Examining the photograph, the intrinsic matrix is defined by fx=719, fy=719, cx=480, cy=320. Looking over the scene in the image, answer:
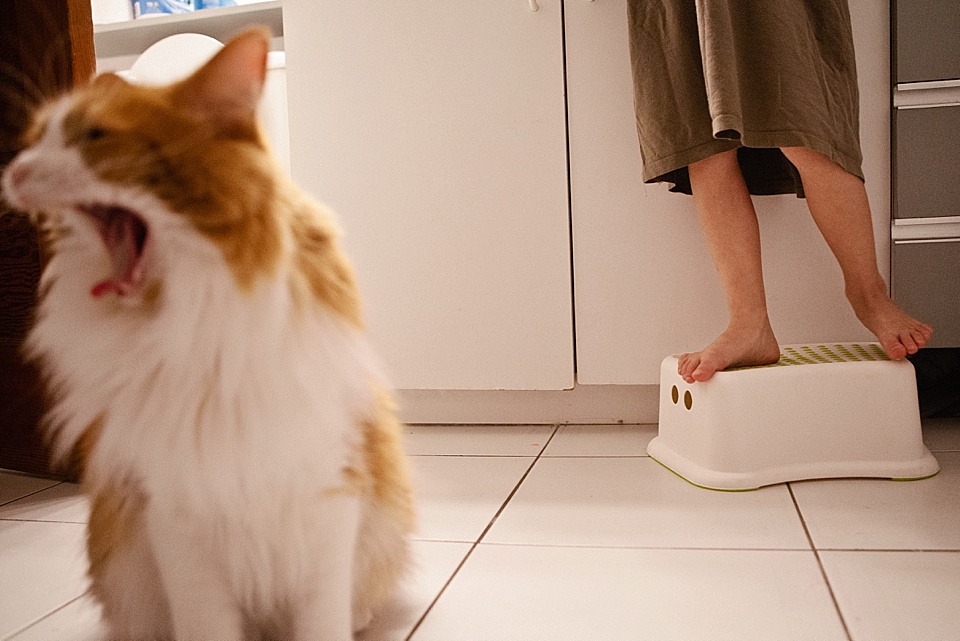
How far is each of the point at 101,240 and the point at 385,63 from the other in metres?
1.14

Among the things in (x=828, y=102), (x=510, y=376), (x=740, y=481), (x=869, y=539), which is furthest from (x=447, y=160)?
(x=869, y=539)

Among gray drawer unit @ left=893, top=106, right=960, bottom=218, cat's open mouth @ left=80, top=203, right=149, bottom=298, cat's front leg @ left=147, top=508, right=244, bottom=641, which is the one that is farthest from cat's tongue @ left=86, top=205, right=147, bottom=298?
gray drawer unit @ left=893, top=106, right=960, bottom=218

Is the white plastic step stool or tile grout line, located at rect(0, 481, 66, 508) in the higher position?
the white plastic step stool

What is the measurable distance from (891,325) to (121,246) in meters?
1.18

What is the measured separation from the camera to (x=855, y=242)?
125 cm

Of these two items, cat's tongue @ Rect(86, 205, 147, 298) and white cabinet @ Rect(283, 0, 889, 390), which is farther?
white cabinet @ Rect(283, 0, 889, 390)

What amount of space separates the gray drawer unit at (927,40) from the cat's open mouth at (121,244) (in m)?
1.37

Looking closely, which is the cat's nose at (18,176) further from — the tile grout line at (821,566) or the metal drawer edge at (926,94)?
the metal drawer edge at (926,94)

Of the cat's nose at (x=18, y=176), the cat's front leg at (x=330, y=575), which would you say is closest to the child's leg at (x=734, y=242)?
the cat's front leg at (x=330, y=575)

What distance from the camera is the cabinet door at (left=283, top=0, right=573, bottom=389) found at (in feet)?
4.91

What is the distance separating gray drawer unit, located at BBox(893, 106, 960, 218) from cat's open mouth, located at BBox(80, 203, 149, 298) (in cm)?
135

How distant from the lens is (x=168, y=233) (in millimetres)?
503

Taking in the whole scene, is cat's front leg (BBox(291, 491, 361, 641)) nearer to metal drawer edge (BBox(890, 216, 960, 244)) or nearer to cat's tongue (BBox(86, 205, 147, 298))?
cat's tongue (BBox(86, 205, 147, 298))

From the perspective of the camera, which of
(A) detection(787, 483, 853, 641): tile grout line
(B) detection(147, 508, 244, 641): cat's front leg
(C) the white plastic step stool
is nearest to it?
(B) detection(147, 508, 244, 641): cat's front leg
